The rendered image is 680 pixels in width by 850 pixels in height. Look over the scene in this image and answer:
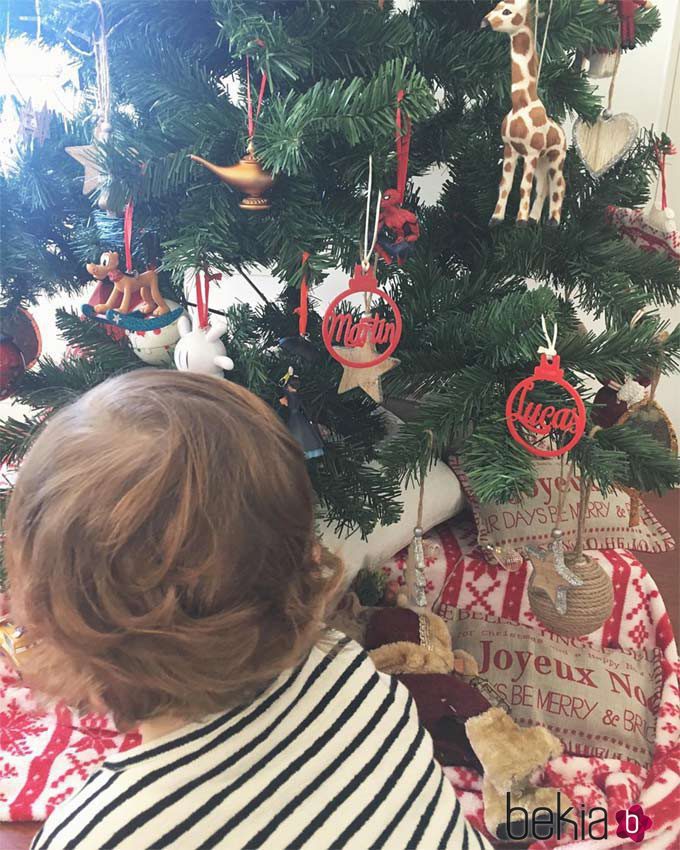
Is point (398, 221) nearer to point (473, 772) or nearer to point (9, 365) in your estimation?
point (9, 365)

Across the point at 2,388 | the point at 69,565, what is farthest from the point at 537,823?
the point at 2,388

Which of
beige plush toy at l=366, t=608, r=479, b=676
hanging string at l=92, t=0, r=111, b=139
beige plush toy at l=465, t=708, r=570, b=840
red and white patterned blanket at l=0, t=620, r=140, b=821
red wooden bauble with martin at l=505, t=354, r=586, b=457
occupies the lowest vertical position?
red and white patterned blanket at l=0, t=620, r=140, b=821

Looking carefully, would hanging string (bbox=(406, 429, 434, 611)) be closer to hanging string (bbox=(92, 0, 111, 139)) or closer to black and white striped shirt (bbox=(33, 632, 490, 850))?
black and white striped shirt (bbox=(33, 632, 490, 850))

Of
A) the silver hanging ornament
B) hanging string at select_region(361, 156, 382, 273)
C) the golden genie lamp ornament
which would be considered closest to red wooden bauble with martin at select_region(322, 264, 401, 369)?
hanging string at select_region(361, 156, 382, 273)

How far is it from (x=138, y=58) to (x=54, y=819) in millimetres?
639

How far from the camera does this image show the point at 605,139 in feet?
2.41

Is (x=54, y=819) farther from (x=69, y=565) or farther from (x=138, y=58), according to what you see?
(x=138, y=58)

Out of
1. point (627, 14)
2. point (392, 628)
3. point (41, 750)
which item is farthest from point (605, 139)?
point (41, 750)

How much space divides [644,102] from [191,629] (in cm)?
129

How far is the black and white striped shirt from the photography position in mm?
423

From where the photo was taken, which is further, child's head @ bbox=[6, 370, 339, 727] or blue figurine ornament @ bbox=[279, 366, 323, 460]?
blue figurine ornament @ bbox=[279, 366, 323, 460]

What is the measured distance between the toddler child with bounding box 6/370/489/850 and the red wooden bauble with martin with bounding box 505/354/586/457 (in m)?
0.22

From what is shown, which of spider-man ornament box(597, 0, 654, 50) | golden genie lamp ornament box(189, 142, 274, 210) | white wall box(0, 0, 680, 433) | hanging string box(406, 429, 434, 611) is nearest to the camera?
golden genie lamp ornament box(189, 142, 274, 210)

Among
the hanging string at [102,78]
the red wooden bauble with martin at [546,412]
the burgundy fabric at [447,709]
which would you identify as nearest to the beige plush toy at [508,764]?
the burgundy fabric at [447,709]
